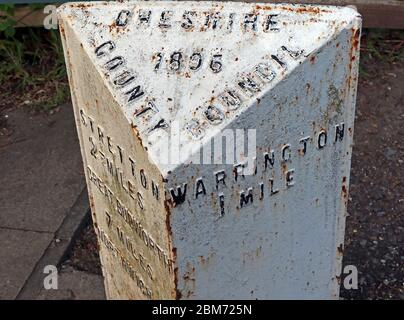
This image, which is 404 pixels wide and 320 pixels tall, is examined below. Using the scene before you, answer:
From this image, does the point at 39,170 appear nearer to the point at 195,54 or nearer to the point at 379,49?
the point at 195,54

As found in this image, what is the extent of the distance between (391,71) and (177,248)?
2.75 m

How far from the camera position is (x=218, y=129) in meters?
1.75

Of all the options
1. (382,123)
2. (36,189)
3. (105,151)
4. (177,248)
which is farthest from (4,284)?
(382,123)

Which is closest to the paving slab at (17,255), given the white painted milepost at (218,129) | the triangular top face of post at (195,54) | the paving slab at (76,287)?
the paving slab at (76,287)

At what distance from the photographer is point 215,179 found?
5.97 ft

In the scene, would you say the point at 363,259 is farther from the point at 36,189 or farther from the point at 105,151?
the point at 36,189

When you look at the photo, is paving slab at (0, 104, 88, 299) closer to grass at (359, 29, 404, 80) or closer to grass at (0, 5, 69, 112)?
grass at (0, 5, 69, 112)

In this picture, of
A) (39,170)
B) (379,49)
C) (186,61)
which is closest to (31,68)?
(39,170)

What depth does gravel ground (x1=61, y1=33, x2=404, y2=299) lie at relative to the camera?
9.48ft

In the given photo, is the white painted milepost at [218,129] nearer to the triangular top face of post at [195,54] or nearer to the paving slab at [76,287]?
the triangular top face of post at [195,54]

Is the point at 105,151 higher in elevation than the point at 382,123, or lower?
lower

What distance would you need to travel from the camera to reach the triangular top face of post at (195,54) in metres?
1.78

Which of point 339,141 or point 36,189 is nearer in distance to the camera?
point 339,141

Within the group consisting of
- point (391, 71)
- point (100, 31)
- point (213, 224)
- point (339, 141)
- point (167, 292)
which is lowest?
point (167, 292)
